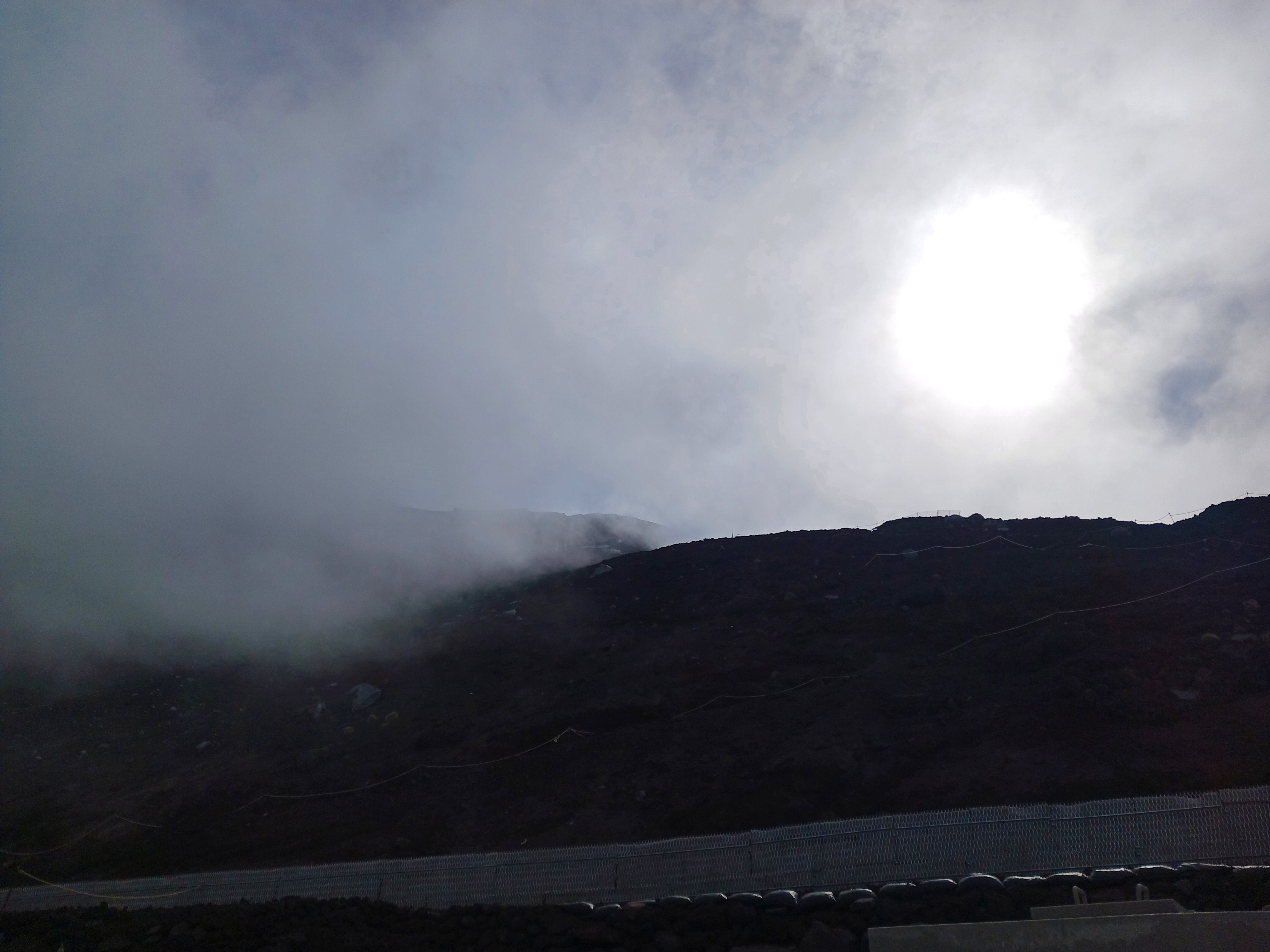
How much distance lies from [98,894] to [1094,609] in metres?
18.9

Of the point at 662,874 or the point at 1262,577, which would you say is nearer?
the point at 662,874

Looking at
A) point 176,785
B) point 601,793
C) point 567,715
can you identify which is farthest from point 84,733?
point 601,793

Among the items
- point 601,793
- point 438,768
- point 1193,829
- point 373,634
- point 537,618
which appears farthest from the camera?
point 373,634

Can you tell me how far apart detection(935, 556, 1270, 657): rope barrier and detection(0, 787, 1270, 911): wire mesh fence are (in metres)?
5.73

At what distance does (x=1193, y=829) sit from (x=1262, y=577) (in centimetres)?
872

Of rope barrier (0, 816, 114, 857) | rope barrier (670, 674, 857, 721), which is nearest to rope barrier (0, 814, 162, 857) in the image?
rope barrier (0, 816, 114, 857)

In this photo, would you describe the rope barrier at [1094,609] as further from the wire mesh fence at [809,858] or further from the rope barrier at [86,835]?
the rope barrier at [86,835]

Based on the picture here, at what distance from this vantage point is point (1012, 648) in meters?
14.2

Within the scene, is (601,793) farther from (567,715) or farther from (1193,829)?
(1193,829)

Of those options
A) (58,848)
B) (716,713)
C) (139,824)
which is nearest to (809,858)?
(716,713)

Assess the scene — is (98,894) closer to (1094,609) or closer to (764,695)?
(764,695)

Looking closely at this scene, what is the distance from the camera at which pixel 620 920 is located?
9.12 meters

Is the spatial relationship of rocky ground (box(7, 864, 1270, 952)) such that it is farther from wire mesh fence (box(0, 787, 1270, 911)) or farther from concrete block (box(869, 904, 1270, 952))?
concrete block (box(869, 904, 1270, 952))

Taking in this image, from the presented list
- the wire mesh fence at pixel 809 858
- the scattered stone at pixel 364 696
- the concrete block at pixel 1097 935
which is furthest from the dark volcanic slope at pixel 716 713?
the concrete block at pixel 1097 935
